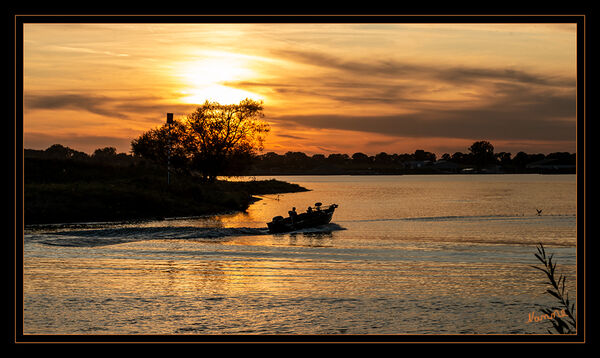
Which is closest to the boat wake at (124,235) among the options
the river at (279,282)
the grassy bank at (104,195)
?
the river at (279,282)

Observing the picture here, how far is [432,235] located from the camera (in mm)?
47844

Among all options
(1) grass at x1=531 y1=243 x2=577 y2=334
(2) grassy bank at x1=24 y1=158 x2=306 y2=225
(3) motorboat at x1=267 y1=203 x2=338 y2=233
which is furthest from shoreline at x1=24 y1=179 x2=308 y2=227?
(1) grass at x1=531 y1=243 x2=577 y2=334

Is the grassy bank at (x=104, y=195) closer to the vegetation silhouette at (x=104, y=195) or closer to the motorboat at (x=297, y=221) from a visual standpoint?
the vegetation silhouette at (x=104, y=195)

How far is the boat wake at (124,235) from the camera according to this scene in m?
37.6

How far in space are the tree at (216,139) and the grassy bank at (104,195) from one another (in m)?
3.75

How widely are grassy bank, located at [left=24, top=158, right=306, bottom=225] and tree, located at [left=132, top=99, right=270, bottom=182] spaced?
148 inches

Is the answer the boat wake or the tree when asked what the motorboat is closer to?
the boat wake

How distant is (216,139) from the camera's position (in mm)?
88812

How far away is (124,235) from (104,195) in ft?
60.4

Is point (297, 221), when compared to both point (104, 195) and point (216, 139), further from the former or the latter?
point (216, 139)

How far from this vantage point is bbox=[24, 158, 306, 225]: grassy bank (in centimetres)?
5238

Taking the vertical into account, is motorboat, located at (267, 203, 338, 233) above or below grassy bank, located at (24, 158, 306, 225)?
below
